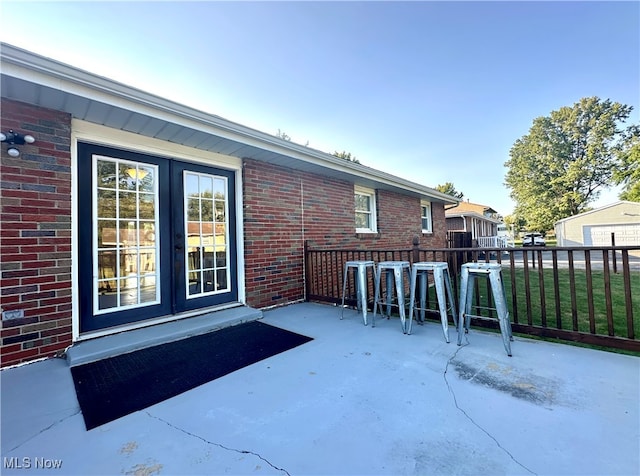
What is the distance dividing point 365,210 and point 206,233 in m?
4.26

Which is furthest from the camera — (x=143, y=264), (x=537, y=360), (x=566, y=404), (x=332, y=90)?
(x=332, y=90)

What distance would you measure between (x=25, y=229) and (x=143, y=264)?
1.10m

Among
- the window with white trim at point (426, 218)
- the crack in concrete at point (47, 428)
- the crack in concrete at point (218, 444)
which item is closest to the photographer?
the crack in concrete at point (218, 444)

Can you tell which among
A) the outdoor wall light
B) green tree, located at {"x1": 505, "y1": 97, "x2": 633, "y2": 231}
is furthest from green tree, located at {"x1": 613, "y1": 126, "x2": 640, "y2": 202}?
the outdoor wall light

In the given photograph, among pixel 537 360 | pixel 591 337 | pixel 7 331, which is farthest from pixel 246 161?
pixel 591 337

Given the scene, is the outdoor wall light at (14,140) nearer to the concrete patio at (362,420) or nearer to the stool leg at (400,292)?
the concrete patio at (362,420)

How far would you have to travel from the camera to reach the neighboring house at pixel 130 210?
2.54 meters

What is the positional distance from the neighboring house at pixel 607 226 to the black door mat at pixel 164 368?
23.6m

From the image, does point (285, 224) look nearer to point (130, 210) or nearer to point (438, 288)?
point (130, 210)

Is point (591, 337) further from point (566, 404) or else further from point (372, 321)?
point (372, 321)

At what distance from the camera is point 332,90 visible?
8750 mm

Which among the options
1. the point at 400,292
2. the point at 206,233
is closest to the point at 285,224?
the point at 206,233

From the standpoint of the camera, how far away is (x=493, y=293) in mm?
2637

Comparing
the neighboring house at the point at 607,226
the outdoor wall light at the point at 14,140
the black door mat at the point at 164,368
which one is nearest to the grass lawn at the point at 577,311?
the black door mat at the point at 164,368
